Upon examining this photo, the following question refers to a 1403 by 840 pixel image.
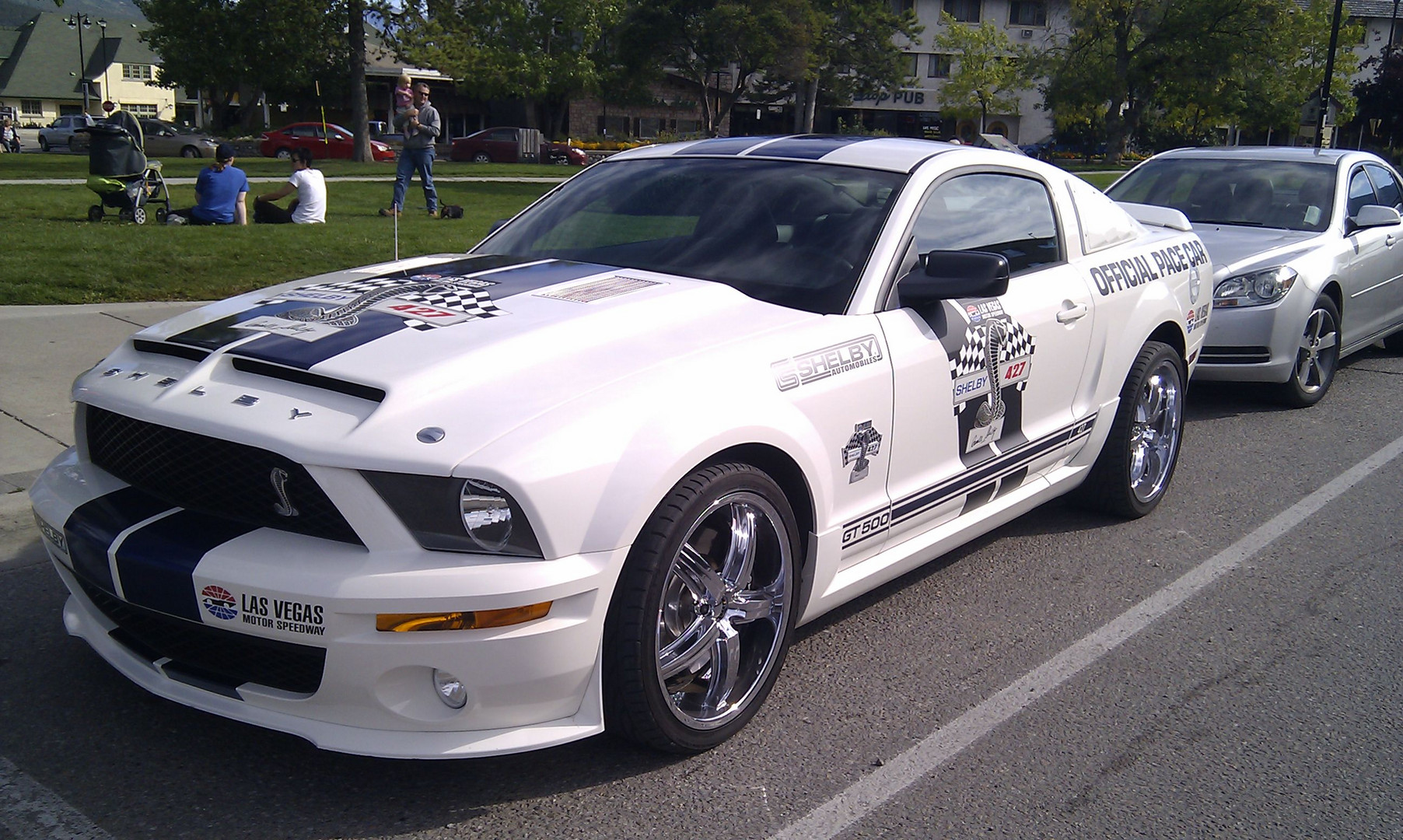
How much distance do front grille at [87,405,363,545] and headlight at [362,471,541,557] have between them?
6.0 inches

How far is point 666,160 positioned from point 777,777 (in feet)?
8.53

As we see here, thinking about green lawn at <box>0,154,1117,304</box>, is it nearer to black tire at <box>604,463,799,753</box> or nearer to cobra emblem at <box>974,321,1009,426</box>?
cobra emblem at <box>974,321,1009,426</box>

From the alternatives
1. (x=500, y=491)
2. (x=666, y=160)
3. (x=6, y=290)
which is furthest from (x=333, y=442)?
(x=6, y=290)

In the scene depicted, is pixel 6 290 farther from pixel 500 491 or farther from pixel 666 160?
pixel 500 491

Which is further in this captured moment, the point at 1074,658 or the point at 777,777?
the point at 1074,658

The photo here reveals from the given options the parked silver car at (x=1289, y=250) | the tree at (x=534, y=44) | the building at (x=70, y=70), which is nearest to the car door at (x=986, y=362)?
the parked silver car at (x=1289, y=250)

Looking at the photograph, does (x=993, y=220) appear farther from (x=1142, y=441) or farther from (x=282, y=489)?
(x=282, y=489)

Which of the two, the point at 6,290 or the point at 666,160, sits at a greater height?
the point at 666,160

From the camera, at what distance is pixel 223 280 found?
31.8 feet

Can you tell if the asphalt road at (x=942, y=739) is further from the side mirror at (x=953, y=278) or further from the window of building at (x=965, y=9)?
the window of building at (x=965, y=9)

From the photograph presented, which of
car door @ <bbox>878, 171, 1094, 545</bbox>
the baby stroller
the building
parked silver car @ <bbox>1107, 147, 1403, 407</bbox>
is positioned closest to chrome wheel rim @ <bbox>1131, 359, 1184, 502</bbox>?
car door @ <bbox>878, 171, 1094, 545</bbox>

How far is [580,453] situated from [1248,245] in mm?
6572

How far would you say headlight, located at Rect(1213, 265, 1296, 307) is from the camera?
291 inches

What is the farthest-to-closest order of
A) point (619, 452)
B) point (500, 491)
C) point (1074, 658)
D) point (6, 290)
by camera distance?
point (6, 290)
point (1074, 658)
point (619, 452)
point (500, 491)
